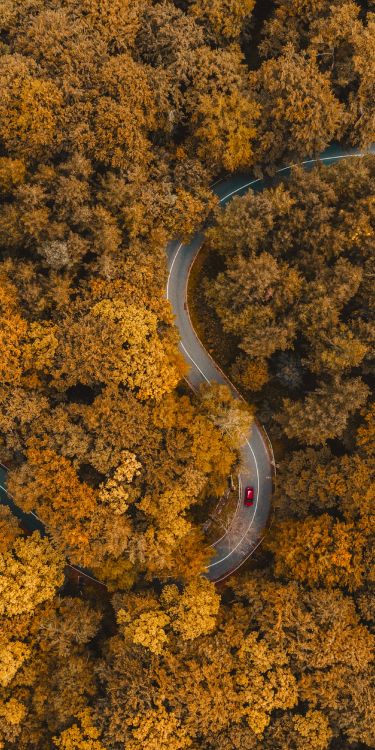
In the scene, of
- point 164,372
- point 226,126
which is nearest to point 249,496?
point 164,372

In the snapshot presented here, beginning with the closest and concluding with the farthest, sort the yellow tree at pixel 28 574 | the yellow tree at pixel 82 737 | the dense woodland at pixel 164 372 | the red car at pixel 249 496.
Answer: the yellow tree at pixel 82 737, the dense woodland at pixel 164 372, the yellow tree at pixel 28 574, the red car at pixel 249 496

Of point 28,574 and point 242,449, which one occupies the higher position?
point 242,449

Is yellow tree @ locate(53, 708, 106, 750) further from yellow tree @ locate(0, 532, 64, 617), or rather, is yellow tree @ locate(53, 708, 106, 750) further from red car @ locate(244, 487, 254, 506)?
red car @ locate(244, 487, 254, 506)

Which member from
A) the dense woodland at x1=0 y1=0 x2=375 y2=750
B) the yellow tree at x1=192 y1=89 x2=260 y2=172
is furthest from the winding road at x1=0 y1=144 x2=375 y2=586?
the yellow tree at x1=192 y1=89 x2=260 y2=172

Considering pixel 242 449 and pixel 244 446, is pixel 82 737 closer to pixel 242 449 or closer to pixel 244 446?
pixel 242 449

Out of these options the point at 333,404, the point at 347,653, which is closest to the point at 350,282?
the point at 333,404

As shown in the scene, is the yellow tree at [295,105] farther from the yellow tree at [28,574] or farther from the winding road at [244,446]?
the yellow tree at [28,574]

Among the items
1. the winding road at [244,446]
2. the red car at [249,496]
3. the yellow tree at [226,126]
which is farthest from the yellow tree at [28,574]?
the yellow tree at [226,126]
